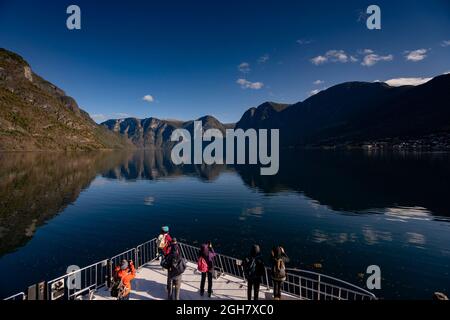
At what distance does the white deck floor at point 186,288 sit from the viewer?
14.1 meters

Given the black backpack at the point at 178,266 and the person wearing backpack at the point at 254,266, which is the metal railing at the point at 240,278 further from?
the black backpack at the point at 178,266

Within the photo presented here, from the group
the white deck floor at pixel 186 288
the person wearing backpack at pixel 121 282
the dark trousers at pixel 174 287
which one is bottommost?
the white deck floor at pixel 186 288

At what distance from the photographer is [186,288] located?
49.5 ft

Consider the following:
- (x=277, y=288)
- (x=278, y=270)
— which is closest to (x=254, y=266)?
(x=278, y=270)

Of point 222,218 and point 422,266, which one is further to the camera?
point 222,218

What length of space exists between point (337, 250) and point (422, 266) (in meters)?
7.40

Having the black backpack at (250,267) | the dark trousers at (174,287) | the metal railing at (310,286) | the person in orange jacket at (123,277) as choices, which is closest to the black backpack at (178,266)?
the dark trousers at (174,287)

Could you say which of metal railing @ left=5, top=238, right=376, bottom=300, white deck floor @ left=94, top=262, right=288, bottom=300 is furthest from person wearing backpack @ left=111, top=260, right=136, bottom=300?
white deck floor @ left=94, top=262, right=288, bottom=300

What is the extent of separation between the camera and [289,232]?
112ft

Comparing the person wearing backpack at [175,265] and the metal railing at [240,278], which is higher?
the person wearing backpack at [175,265]

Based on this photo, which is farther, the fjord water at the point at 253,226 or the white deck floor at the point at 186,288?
the fjord water at the point at 253,226

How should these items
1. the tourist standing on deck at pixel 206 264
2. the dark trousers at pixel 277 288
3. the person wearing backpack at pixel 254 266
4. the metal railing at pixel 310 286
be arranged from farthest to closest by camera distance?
the tourist standing on deck at pixel 206 264
the metal railing at pixel 310 286
the dark trousers at pixel 277 288
the person wearing backpack at pixel 254 266
